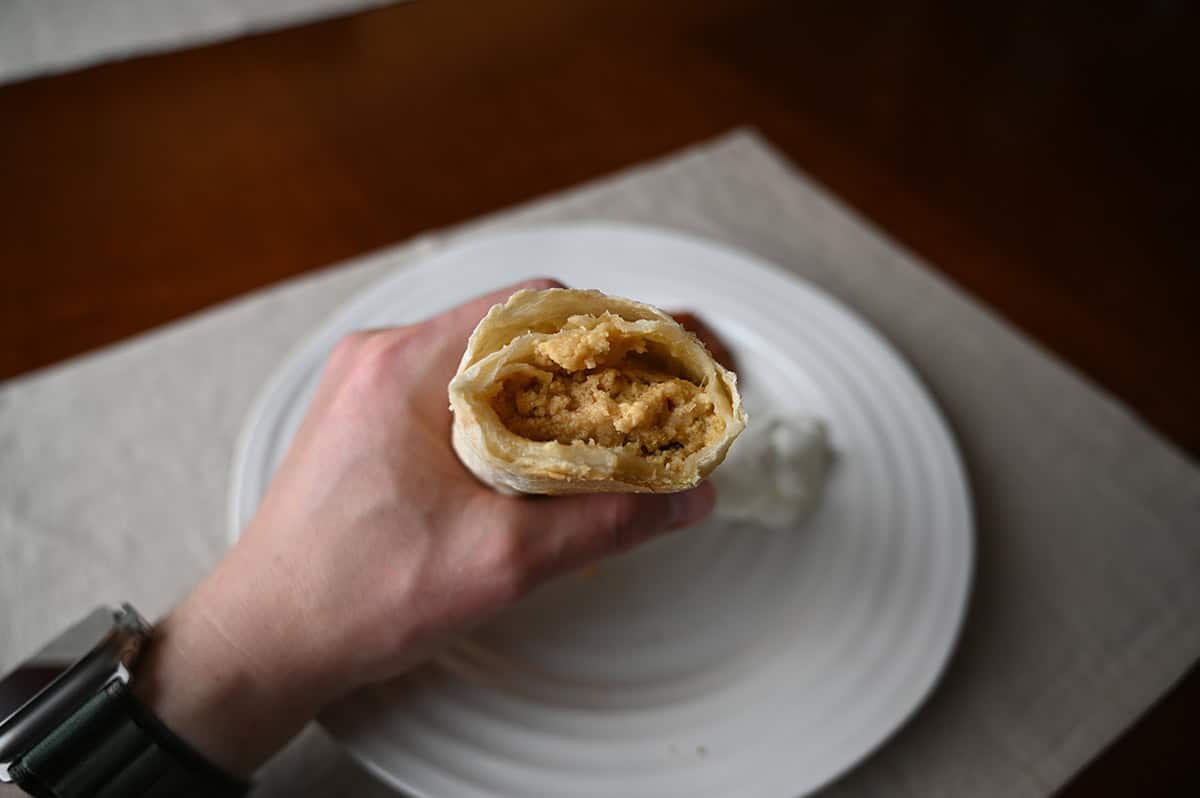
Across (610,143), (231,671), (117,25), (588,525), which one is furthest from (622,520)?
(117,25)

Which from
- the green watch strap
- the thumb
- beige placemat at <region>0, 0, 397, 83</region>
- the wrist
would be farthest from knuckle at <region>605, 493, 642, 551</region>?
beige placemat at <region>0, 0, 397, 83</region>

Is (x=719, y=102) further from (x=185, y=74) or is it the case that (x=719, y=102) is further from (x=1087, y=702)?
(x=1087, y=702)

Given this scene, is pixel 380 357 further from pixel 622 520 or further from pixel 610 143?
pixel 610 143

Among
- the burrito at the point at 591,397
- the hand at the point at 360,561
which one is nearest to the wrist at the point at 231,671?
the hand at the point at 360,561

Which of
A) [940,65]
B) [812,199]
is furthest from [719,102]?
[940,65]

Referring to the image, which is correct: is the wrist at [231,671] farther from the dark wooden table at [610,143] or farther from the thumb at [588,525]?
the dark wooden table at [610,143]

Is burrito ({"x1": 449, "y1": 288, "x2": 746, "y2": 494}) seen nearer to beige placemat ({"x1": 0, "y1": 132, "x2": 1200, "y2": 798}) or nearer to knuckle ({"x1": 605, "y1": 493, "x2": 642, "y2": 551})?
knuckle ({"x1": 605, "y1": 493, "x2": 642, "y2": 551})

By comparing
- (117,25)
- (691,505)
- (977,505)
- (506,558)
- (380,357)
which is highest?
(117,25)
